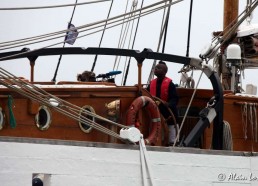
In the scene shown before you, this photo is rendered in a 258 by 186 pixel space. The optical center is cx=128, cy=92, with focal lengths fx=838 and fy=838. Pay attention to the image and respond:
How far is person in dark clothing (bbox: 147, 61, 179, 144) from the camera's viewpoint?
34.3 feet

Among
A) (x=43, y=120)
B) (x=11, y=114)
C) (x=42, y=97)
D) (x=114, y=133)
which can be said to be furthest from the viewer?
(x=43, y=120)

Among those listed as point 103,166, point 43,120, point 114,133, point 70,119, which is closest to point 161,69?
point 70,119

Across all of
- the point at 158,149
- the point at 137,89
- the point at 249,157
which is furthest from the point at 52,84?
the point at 249,157

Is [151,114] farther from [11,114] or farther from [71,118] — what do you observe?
[11,114]

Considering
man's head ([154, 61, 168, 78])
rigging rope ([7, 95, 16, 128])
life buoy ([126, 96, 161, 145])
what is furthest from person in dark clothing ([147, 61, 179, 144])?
rigging rope ([7, 95, 16, 128])

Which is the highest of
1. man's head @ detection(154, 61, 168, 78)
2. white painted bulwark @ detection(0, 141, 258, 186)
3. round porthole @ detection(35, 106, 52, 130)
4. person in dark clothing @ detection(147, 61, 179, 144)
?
man's head @ detection(154, 61, 168, 78)

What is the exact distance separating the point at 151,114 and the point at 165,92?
0.85 m

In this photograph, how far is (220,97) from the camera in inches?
409

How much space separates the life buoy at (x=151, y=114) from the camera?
9.70m

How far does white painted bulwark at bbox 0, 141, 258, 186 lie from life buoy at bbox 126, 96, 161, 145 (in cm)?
46

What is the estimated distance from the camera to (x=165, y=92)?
35.1 ft

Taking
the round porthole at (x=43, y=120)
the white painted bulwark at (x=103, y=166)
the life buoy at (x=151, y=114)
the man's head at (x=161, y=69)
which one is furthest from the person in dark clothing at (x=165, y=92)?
the round porthole at (x=43, y=120)

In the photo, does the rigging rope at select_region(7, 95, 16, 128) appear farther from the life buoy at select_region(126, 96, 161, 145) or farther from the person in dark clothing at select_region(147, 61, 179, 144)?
the person in dark clothing at select_region(147, 61, 179, 144)

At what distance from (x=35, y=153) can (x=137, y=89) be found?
1821 mm
